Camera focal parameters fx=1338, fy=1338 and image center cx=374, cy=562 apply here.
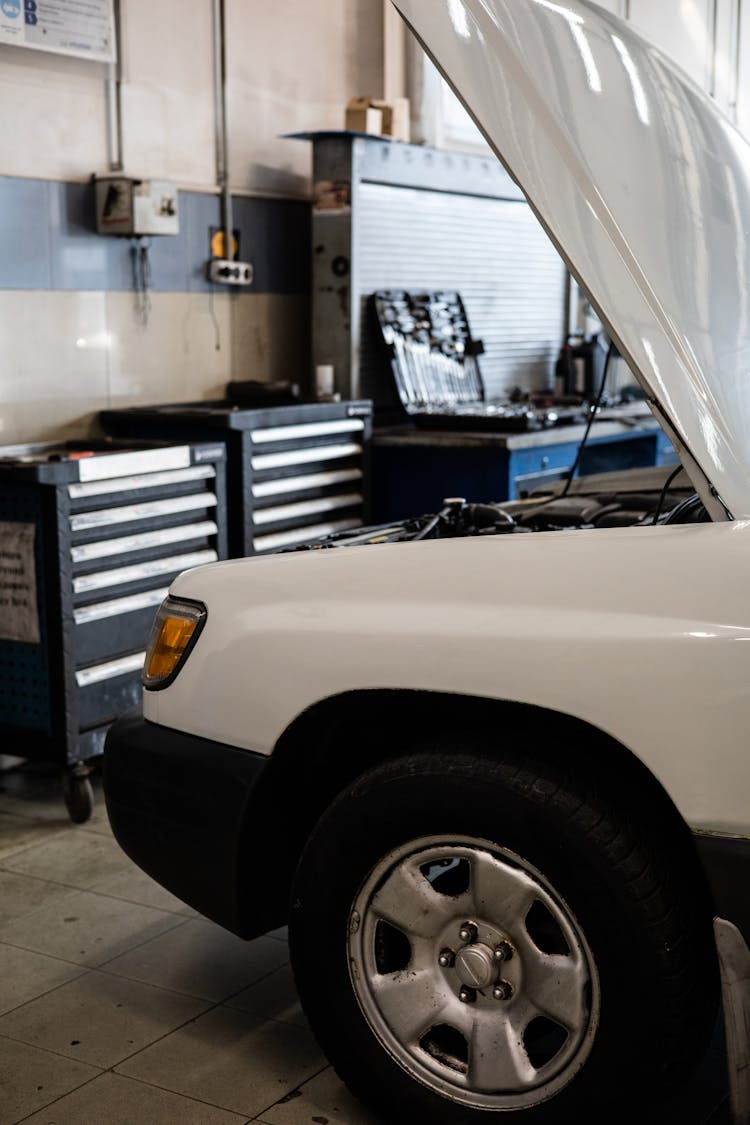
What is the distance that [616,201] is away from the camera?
1.90m

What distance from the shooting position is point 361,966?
6.64 feet

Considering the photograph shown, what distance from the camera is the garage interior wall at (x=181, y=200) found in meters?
4.22

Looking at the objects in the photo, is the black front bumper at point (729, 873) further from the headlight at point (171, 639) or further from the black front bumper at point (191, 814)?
the headlight at point (171, 639)

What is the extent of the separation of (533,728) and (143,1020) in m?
1.05

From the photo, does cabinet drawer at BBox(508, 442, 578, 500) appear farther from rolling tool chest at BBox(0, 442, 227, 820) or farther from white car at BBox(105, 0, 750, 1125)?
white car at BBox(105, 0, 750, 1125)

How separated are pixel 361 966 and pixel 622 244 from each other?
1128mm

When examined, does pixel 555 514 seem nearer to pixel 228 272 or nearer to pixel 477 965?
pixel 477 965

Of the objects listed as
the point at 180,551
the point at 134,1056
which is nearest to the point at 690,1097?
the point at 134,1056

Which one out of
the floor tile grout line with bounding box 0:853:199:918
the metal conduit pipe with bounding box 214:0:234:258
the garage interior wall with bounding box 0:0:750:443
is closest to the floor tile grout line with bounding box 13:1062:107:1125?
the floor tile grout line with bounding box 0:853:199:918

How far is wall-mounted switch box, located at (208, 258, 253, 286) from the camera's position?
16.2 ft

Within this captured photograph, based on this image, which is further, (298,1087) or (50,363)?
(50,363)

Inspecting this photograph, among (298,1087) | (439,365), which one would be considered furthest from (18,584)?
(439,365)

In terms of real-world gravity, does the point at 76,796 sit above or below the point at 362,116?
below

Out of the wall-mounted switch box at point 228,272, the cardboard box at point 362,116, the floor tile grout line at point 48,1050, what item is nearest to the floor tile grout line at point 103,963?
the floor tile grout line at point 48,1050
